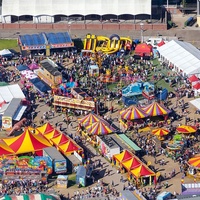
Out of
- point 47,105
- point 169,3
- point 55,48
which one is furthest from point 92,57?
point 169,3

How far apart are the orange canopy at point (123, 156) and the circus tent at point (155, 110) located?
9319mm

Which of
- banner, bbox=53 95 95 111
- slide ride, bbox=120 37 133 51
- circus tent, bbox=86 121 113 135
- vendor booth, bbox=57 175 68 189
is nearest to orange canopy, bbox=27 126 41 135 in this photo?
circus tent, bbox=86 121 113 135

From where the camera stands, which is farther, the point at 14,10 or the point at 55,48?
the point at 14,10

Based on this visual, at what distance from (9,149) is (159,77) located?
25.7 metres

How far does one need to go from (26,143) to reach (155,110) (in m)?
14.4

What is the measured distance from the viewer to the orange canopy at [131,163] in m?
77.9

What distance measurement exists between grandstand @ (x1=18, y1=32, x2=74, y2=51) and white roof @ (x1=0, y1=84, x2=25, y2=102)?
44.3 ft

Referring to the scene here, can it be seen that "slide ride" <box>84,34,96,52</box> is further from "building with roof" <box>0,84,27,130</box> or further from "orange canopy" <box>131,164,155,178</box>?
"orange canopy" <box>131,164,155,178</box>

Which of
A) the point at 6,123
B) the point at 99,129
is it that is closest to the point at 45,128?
the point at 6,123

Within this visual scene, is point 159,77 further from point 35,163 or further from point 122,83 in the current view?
point 35,163

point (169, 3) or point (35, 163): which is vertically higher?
point (169, 3)

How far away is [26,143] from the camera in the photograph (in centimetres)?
8225

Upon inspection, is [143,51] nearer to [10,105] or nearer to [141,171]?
[10,105]

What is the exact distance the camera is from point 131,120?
88.1m
